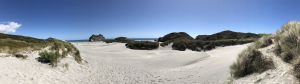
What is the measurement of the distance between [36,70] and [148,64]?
33.8 ft

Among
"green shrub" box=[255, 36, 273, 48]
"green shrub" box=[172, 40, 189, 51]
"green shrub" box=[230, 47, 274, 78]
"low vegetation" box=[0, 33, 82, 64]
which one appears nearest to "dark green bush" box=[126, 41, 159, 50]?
"green shrub" box=[172, 40, 189, 51]

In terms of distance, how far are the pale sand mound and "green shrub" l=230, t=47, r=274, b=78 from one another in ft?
0.55

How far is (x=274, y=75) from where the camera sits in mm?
7258

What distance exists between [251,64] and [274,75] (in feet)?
4.95

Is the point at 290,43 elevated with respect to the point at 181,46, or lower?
elevated

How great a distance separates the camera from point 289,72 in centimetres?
655

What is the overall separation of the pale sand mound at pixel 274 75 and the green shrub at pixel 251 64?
166 millimetres

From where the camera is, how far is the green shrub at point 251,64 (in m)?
8.21

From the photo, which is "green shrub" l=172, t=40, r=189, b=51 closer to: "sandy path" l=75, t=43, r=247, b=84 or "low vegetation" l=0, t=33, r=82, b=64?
"sandy path" l=75, t=43, r=247, b=84

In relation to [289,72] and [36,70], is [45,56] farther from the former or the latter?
[289,72]

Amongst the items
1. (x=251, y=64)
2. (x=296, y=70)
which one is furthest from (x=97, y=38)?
(x=296, y=70)

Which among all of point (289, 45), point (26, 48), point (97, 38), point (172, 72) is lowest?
point (172, 72)

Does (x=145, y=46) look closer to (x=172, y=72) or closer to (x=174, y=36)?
(x=172, y=72)

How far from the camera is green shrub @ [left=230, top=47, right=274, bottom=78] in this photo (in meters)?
8.21
